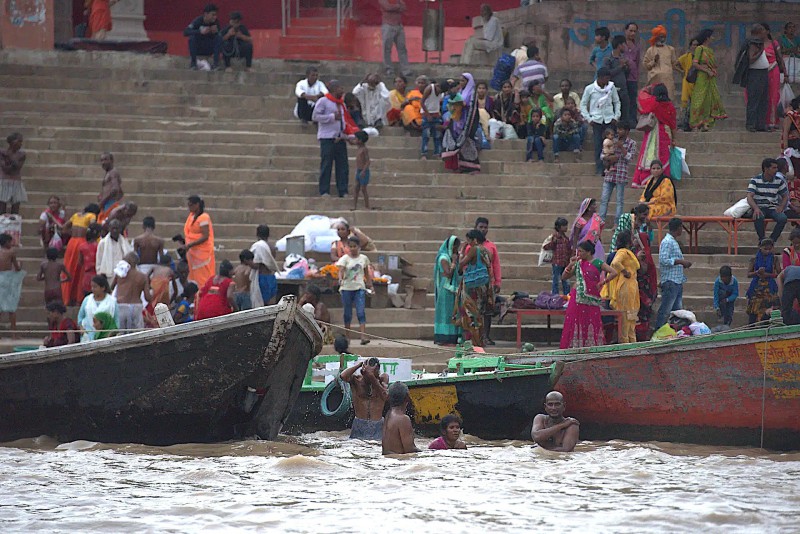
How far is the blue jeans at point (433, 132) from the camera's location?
1861 centimetres

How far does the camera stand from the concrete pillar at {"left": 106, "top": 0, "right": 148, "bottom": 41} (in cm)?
2306

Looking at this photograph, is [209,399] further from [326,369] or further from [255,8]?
[255,8]

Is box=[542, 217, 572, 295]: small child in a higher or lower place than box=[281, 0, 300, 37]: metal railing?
lower

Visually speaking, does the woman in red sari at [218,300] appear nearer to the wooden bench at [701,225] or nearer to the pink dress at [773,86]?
the wooden bench at [701,225]

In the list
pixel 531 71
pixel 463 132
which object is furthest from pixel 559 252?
pixel 531 71

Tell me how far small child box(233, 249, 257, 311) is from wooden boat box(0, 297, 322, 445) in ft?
9.32

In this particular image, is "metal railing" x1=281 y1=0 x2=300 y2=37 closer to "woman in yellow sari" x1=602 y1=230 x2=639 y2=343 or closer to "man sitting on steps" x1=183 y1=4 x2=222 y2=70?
"man sitting on steps" x1=183 y1=4 x2=222 y2=70

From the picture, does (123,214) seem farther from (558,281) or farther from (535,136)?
(535,136)

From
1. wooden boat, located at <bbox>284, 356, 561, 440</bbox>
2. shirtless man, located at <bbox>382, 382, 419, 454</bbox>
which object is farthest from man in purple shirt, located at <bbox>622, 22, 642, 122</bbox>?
shirtless man, located at <bbox>382, 382, 419, 454</bbox>

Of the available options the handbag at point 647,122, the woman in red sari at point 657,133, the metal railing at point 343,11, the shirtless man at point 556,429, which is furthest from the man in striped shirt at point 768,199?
the metal railing at point 343,11

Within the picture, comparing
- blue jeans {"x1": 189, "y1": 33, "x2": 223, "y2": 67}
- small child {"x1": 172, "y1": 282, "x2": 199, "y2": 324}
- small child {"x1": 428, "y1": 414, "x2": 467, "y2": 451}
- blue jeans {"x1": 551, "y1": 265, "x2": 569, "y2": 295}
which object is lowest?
small child {"x1": 428, "y1": 414, "x2": 467, "y2": 451}

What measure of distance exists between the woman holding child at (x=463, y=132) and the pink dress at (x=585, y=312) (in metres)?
5.01

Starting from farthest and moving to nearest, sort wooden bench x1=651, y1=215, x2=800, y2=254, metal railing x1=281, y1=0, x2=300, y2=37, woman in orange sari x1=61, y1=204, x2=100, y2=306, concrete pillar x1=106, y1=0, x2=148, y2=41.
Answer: metal railing x1=281, y1=0, x2=300, y2=37
concrete pillar x1=106, y1=0, x2=148, y2=41
wooden bench x1=651, y1=215, x2=800, y2=254
woman in orange sari x1=61, y1=204, x2=100, y2=306

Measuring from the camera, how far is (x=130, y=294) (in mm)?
14062
